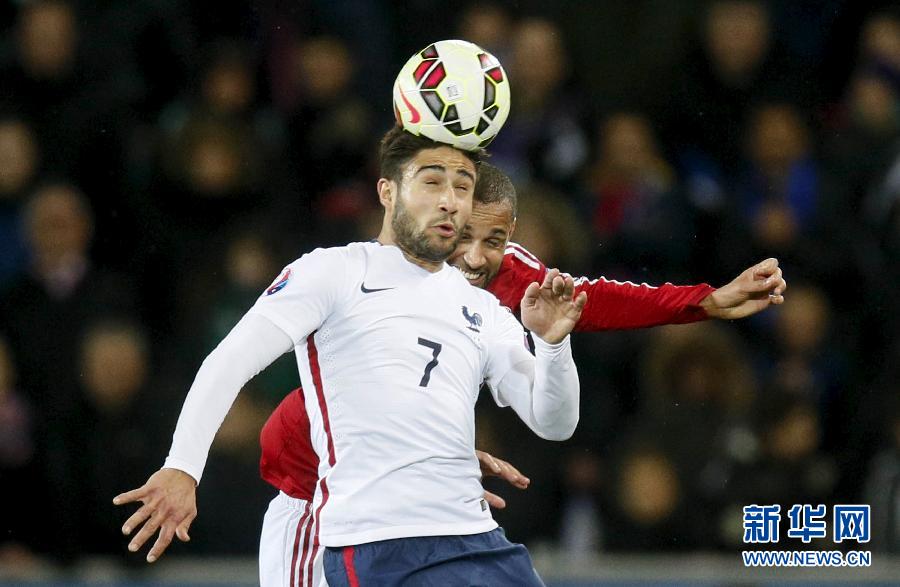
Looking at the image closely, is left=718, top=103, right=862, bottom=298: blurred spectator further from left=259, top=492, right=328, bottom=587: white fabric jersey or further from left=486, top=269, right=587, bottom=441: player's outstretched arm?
left=259, top=492, right=328, bottom=587: white fabric jersey

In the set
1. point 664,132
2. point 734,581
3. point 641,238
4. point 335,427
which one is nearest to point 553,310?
point 335,427

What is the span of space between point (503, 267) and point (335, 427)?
1.52 meters

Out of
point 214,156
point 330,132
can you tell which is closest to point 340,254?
point 214,156

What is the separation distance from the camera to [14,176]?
7969mm

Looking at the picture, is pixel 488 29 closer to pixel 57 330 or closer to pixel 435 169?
pixel 57 330

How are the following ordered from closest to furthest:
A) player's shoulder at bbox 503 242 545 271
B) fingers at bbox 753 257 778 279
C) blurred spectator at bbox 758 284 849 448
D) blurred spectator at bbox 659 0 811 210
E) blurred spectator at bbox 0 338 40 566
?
fingers at bbox 753 257 778 279, player's shoulder at bbox 503 242 545 271, blurred spectator at bbox 0 338 40 566, blurred spectator at bbox 758 284 849 448, blurred spectator at bbox 659 0 811 210

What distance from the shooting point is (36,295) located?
294 inches

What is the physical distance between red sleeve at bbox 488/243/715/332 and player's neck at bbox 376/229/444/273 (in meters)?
0.90

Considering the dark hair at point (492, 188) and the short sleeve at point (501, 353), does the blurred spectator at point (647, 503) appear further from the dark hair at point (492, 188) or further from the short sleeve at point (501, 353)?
the short sleeve at point (501, 353)

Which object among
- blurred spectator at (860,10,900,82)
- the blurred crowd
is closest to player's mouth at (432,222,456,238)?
the blurred crowd

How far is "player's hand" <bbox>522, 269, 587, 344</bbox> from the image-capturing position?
4.12m

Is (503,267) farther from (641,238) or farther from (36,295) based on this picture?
(36,295)

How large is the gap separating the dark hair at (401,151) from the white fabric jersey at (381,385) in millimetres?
237

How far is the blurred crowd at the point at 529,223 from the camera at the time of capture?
7.33 m
